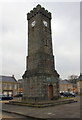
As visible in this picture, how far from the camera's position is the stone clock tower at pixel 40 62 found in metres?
23.4

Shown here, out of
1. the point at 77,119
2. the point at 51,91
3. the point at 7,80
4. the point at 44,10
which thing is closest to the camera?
the point at 77,119

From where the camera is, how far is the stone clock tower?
23.4m

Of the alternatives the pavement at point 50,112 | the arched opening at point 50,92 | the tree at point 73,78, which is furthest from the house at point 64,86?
the pavement at point 50,112

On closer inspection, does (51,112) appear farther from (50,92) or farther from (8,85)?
(8,85)

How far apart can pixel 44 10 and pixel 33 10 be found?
2094mm

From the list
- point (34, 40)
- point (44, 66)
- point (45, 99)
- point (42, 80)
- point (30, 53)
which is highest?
point (34, 40)

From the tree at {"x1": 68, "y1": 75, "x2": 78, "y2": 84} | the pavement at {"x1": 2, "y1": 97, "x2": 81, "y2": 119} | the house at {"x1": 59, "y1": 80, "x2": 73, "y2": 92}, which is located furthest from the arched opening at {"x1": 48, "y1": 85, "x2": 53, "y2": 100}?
the tree at {"x1": 68, "y1": 75, "x2": 78, "y2": 84}

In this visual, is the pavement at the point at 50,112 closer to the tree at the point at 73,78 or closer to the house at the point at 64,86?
the house at the point at 64,86

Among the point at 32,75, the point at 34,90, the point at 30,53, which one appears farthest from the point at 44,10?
the point at 34,90

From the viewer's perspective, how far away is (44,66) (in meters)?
24.5

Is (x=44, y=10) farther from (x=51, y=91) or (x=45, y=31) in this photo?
(x=51, y=91)

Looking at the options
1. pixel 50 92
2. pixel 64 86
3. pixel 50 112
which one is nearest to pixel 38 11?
pixel 50 92

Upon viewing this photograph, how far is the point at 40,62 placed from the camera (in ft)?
78.9

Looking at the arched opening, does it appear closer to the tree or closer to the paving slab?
the paving slab
